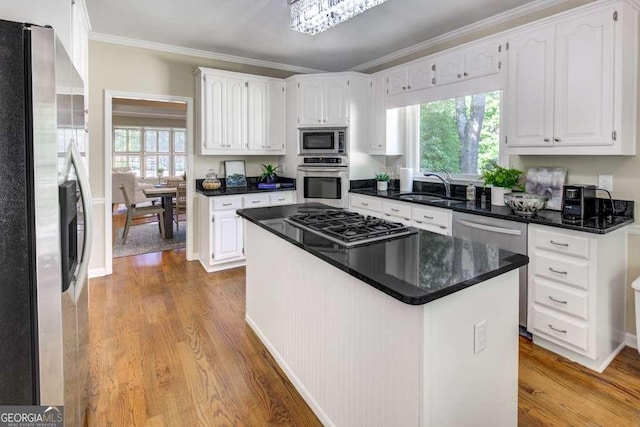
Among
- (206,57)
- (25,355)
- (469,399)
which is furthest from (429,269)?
(206,57)

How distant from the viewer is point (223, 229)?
430 centimetres

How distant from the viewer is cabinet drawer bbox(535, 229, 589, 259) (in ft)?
7.61

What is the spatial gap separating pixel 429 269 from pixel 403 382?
0.42m

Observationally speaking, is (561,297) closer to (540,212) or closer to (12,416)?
(540,212)

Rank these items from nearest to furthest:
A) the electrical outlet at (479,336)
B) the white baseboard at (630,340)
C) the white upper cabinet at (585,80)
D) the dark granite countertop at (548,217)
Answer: the electrical outlet at (479,336) < the dark granite countertop at (548,217) < the white upper cabinet at (585,80) < the white baseboard at (630,340)

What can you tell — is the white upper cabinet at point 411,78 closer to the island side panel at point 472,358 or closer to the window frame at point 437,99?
the window frame at point 437,99

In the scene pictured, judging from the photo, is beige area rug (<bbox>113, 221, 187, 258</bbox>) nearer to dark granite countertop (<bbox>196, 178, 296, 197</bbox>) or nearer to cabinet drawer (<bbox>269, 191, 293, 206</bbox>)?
dark granite countertop (<bbox>196, 178, 296, 197</bbox>)

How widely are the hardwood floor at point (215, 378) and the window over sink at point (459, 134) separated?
6.29 ft

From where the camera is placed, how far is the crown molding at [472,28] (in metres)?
3.08

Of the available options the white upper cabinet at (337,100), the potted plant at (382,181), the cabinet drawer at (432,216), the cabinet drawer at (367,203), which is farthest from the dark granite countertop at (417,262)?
the white upper cabinet at (337,100)

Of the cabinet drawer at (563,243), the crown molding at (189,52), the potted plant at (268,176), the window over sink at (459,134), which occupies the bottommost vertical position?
the cabinet drawer at (563,243)

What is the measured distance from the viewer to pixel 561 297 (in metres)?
2.45

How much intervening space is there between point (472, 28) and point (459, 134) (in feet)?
3.33

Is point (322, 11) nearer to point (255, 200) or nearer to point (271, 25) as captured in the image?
point (271, 25)
